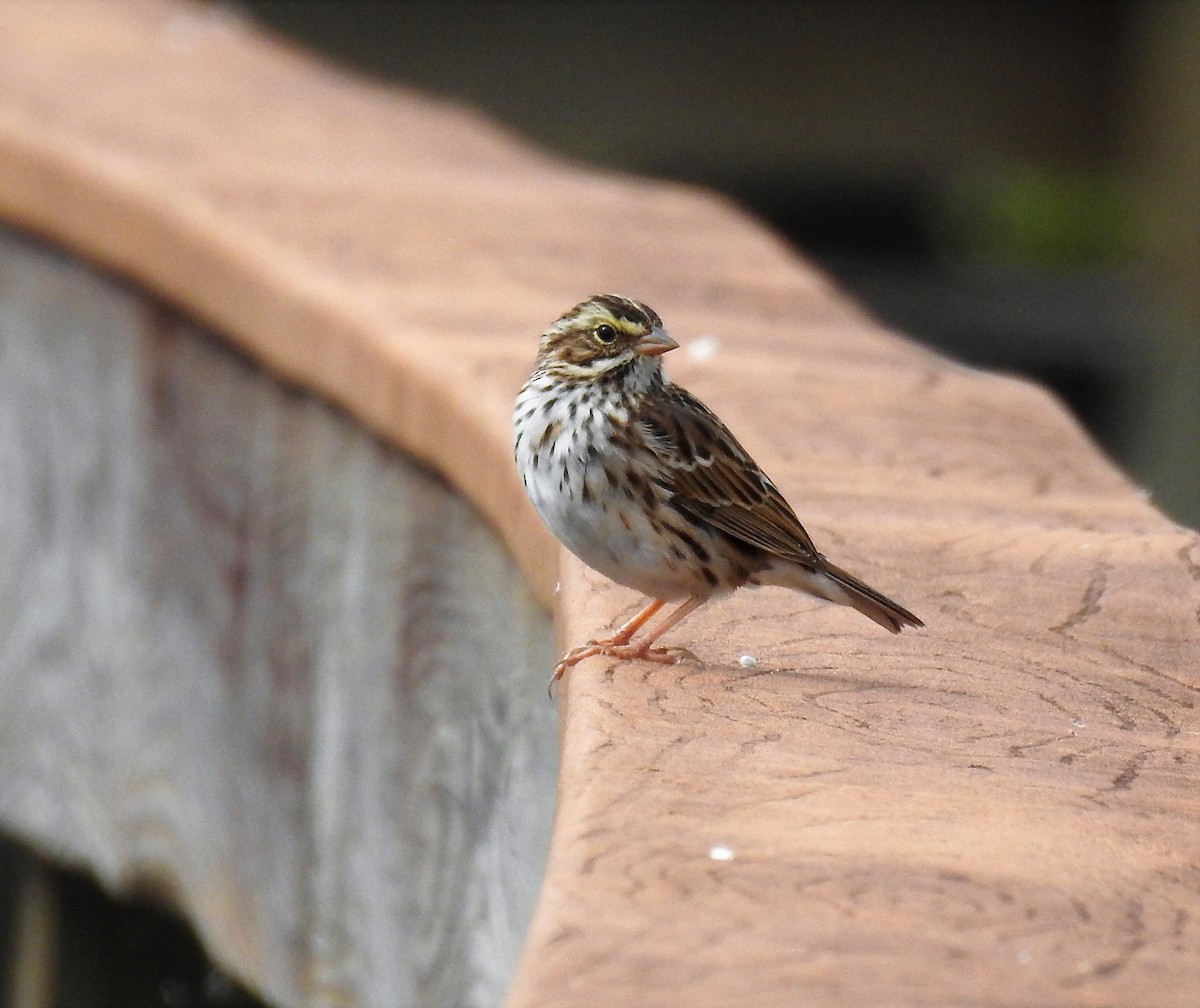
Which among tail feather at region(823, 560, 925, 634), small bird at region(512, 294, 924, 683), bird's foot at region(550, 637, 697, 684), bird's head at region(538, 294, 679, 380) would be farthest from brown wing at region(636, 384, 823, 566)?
bird's foot at region(550, 637, 697, 684)

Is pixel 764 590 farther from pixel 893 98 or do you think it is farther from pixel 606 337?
pixel 893 98

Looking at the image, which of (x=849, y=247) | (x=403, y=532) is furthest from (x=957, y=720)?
(x=849, y=247)

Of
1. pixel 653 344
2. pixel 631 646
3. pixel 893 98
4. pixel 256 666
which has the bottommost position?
pixel 256 666

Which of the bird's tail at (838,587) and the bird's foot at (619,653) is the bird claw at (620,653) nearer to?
the bird's foot at (619,653)

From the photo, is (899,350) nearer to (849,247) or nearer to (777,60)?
(777,60)

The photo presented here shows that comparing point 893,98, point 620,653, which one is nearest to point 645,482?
point 620,653

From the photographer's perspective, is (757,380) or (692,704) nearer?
(692,704)
